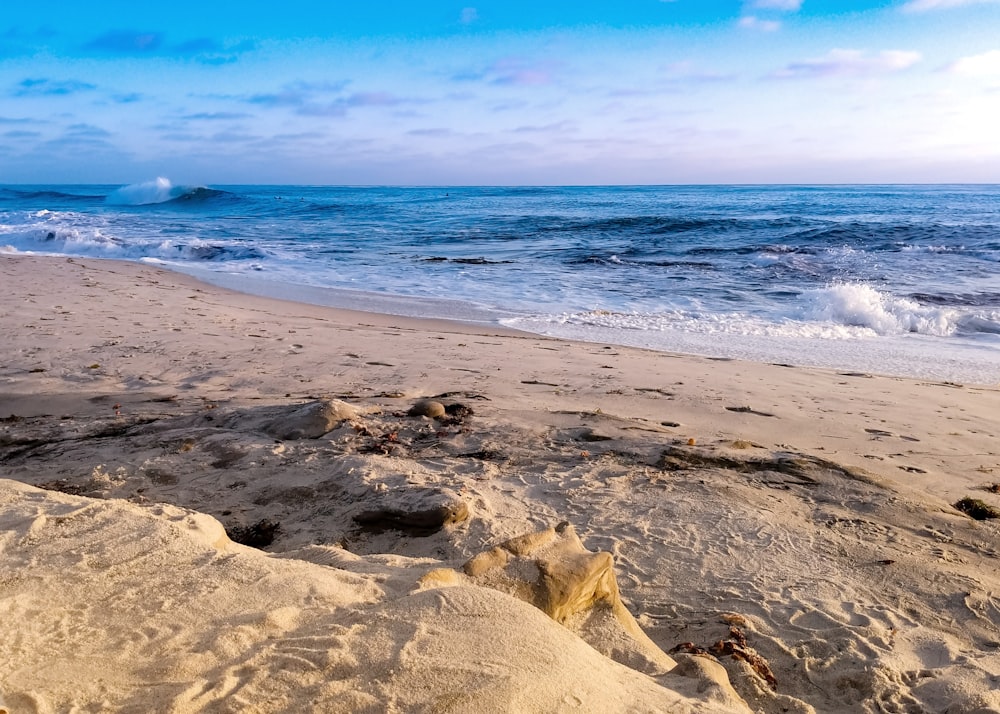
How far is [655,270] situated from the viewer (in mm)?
15625

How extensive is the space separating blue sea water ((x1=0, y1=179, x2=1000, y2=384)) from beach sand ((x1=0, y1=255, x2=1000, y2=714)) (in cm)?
254

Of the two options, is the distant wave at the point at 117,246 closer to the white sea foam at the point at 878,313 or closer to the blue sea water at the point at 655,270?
the blue sea water at the point at 655,270

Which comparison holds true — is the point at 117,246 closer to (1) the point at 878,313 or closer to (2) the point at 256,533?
(1) the point at 878,313

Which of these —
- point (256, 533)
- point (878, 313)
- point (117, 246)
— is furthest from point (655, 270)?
point (117, 246)

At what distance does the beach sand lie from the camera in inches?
67.6

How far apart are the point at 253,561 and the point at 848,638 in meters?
2.01

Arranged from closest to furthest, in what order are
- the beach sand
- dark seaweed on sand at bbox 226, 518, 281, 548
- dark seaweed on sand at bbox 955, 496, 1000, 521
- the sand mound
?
the sand mound < the beach sand < dark seaweed on sand at bbox 226, 518, 281, 548 < dark seaweed on sand at bbox 955, 496, 1000, 521

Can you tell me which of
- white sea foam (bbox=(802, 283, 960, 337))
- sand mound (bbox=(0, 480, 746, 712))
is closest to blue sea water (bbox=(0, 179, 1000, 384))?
white sea foam (bbox=(802, 283, 960, 337))

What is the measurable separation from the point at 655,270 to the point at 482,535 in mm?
13326

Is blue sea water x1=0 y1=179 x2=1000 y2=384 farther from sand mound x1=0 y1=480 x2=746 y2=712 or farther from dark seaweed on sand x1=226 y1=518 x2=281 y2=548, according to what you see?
sand mound x1=0 y1=480 x2=746 y2=712

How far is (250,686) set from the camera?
1.59 m

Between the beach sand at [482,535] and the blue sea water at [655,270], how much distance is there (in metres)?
2.54

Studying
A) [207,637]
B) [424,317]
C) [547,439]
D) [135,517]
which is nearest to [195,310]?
[424,317]

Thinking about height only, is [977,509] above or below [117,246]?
below
